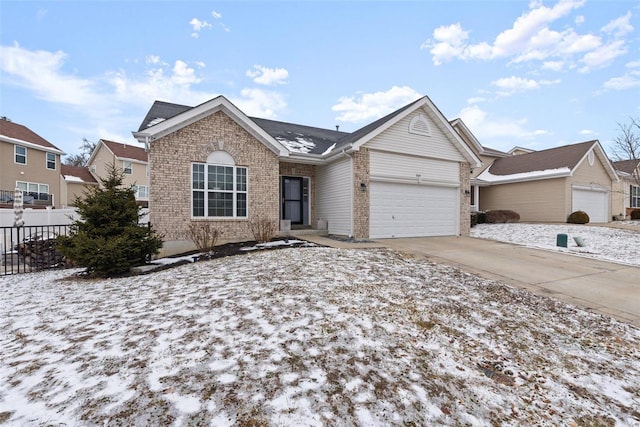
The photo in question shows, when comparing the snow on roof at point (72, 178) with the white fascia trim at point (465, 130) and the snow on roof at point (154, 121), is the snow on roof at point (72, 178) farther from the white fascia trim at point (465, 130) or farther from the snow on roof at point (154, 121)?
the white fascia trim at point (465, 130)

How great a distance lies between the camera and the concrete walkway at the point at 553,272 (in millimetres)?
5113

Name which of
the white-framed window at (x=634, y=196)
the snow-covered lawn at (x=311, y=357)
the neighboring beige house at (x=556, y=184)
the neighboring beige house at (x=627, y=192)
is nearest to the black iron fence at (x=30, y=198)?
the snow-covered lawn at (x=311, y=357)

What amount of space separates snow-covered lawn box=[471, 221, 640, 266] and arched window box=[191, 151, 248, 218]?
11.0 meters

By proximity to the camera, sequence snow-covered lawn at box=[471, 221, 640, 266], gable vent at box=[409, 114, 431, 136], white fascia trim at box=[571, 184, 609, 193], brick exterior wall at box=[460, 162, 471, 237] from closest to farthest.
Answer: snow-covered lawn at box=[471, 221, 640, 266]
gable vent at box=[409, 114, 431, 136]
brick exterior wall at box=[460, 162, 471, 237]
white fascia trim at box=[571, 184, 609, 193]

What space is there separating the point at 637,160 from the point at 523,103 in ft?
37.4

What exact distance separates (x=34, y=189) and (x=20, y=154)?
9.25 feet

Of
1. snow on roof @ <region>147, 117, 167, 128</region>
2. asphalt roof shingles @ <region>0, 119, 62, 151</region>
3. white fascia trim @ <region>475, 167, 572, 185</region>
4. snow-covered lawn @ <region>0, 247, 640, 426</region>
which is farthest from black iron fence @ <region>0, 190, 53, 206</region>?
white fascia trim @ <region>475, 167, 572, 185</region>

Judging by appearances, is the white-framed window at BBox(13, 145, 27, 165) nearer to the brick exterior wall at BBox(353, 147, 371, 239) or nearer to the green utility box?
the brick exterior wall at BBox(353, 147, 371, 239)

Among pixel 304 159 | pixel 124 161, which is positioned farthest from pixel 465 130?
pixel 124 161

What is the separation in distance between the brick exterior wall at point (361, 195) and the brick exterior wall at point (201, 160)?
9.92 feet

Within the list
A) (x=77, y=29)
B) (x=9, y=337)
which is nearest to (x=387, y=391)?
(x=9, y=337)

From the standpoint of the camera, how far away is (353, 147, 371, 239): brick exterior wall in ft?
35.9

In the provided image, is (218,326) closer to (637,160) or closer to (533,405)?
(533,405)

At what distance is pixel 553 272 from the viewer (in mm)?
6988
